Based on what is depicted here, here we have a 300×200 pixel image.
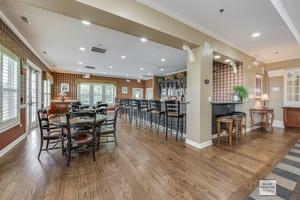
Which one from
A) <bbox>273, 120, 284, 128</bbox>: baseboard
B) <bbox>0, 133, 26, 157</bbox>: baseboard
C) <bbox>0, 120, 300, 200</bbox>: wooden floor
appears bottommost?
<bbox>0, 120, 300, 200</bbox>: wooden floor

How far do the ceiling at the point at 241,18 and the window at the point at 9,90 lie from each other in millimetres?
3042

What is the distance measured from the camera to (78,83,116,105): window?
32.6 feet

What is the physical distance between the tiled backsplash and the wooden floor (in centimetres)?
234

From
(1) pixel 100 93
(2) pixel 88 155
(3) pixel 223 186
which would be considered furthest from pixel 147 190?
(1) pixel 100 93

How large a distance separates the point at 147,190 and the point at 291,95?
681 cm

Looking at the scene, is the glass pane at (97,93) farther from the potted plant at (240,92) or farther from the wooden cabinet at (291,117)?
the wooden cabinet at (291,117)

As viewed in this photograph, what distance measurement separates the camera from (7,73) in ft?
9.96

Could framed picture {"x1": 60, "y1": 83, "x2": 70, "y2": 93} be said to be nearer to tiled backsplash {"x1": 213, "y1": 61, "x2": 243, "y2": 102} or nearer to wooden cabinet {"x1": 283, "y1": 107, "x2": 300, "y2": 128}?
tiled backsplash {"x1": 213, "y1": 61, "x2": 243, "y2": 102}

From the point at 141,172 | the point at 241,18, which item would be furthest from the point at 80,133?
the point at 241,18

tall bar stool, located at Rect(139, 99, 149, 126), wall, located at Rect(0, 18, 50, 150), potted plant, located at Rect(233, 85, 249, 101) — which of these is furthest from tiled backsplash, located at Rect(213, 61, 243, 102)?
wall, located at Rect(0, 18, 50, 150)

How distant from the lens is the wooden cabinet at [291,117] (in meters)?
5.26

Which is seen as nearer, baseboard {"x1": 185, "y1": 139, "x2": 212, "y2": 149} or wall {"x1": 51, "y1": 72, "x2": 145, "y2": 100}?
baseboard {"x1": 185, "y1": 139, "x2": 212, "y2": 149}

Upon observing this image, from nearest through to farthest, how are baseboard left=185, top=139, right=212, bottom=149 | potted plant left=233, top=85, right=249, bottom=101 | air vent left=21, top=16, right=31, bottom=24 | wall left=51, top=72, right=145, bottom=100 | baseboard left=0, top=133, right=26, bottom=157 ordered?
baseboard left=0, top=133, right=26, bottom=157, air vent left=21, top=16, right=31, bottom=24, baseboard left=185, top=139, right=212, bottom=149, potted plant left=233, top=85, right=249, bottom=101, wall left=51, top=72, right=145, bottom=100

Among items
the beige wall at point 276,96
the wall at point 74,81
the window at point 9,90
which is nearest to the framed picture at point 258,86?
the beige wall at point 276,96
